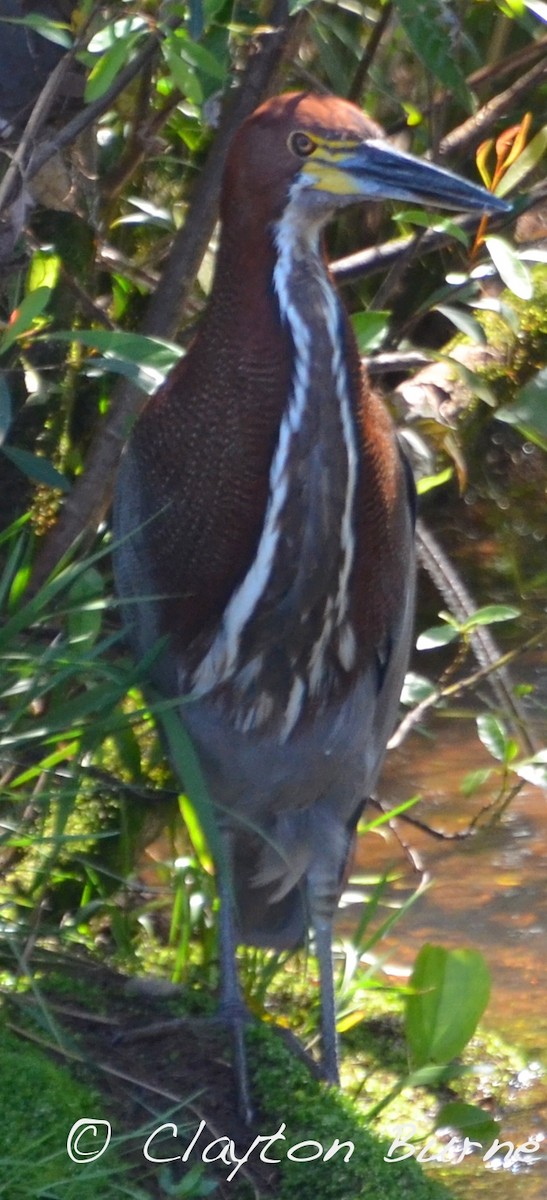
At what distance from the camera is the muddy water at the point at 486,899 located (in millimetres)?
2621

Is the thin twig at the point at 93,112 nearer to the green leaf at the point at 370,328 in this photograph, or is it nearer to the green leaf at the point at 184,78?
the green leaf at the point at 184,78

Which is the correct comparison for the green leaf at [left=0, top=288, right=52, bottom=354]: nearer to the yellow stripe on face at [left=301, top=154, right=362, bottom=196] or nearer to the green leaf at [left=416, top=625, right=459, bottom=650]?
the yellow stripe on face at [left=301, top=154, right=362, bottom=196]

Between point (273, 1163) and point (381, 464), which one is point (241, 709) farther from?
point (273, 1163)

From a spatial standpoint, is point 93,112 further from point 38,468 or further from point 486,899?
point 486,899

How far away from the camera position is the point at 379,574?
2.46 m

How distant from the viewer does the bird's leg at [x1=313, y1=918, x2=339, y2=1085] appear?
255cm

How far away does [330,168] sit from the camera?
218 cm

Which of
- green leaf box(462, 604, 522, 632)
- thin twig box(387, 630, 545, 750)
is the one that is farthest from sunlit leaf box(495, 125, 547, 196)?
thin twig box(387, 630, 545, 750)

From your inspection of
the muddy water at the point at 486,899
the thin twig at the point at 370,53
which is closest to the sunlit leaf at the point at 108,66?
the thin twig at the point at 370,53

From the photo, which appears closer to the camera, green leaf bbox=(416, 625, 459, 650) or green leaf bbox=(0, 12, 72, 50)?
green leaf bbox=(0, 12, 72, 50)

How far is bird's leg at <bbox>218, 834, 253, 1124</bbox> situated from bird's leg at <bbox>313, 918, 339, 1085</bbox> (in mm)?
142

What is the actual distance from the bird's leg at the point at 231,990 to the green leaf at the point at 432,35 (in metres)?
1.24

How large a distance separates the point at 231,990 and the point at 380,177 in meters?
1.28

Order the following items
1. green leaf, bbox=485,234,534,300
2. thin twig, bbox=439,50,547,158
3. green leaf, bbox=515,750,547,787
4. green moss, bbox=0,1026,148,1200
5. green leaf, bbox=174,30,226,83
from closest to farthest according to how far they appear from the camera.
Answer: green moss, bbox=0,1026,148,1200, green leaf, bbox=174,30,226,83, green leaf, bbox=485,234,534,300, green leaf, bbox=515,750,547,787, thin twig, bbox=439,50,547,158
